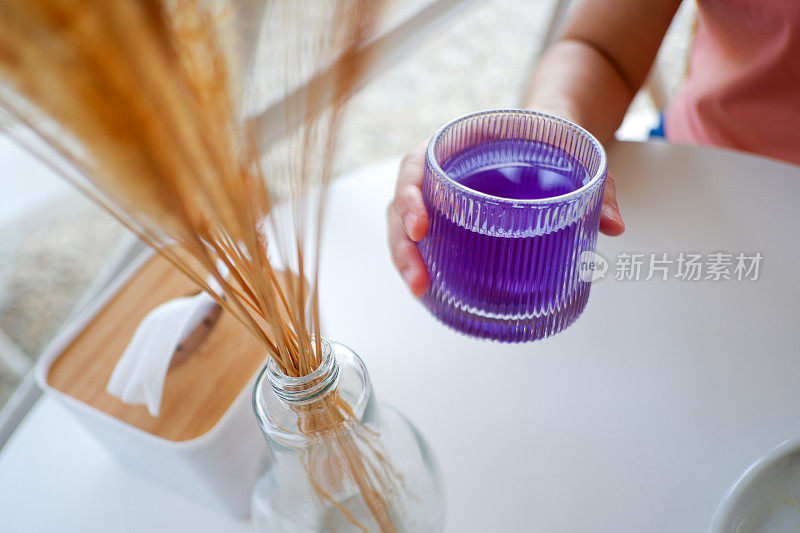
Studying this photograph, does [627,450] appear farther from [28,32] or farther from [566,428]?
[28,32]

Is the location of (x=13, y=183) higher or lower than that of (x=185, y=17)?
lower

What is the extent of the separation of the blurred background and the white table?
14cm

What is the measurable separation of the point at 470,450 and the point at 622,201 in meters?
0.24

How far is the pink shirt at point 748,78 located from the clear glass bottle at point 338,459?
1.41 feet

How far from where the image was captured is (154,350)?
1.12ft

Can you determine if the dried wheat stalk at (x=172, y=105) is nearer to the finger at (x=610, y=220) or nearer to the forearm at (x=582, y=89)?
the finger at (x=610, y=220)

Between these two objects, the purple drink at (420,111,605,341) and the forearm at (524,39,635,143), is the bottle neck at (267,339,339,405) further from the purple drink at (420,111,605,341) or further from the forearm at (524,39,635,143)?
the forearm at (524,39,635,143)

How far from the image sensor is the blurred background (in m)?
0.77

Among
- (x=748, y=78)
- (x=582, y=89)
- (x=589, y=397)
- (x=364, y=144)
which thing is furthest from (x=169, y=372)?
(x=364, y=144)

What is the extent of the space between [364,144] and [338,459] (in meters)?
1.17

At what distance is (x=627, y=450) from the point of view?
36 centimetres

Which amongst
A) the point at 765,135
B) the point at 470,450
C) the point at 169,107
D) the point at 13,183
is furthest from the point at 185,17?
the point at 13,183

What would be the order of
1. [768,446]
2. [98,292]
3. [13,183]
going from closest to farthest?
[768,446] < [13,183] < [98,292]

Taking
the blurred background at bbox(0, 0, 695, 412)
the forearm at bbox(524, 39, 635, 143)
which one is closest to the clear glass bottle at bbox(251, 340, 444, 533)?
the blurred background at bbox(0, 0, 695, 412)
